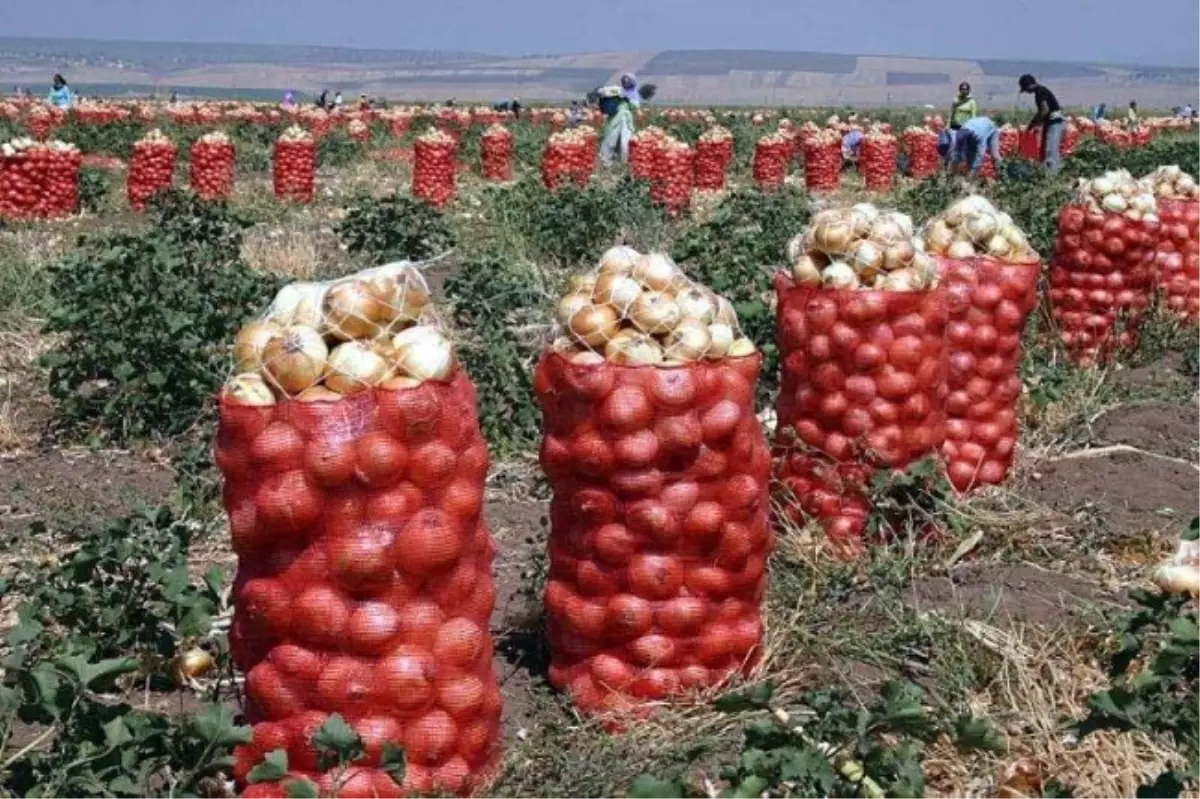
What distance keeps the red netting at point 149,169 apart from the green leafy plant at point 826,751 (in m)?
14.7

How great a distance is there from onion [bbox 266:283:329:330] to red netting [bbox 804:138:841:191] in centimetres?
2011

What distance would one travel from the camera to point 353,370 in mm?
3396

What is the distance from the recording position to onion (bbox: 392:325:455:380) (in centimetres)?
343

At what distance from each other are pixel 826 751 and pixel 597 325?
55.5 inches

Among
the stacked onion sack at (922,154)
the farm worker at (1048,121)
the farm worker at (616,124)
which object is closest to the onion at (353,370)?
the farm worker at (1048,121)

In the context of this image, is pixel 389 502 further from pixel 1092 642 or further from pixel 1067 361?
pixel 1067 361

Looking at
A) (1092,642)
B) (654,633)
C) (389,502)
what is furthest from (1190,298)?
(389,502)

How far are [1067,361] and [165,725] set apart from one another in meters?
6.18

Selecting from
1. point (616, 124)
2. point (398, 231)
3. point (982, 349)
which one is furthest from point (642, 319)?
point (616, 124)

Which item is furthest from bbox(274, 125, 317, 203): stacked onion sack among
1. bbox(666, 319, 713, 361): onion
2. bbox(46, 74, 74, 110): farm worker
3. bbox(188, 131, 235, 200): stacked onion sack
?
bbox(666, 319, 713, 361): onion

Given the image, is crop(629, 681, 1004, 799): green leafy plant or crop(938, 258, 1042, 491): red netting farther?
crop(938, 258, 1042, 491): red netting

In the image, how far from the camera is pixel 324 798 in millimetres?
3340

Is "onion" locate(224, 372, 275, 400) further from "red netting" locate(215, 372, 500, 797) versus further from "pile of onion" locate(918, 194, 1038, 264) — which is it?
"pile of onion" locate(918, 194, 1038, 264)

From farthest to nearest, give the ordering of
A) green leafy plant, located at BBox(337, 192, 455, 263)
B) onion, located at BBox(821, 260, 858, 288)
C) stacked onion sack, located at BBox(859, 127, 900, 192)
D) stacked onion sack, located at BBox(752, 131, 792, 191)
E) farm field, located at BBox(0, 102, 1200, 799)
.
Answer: stacked onion sack, located at BBox(859, 127, 900, 192)
stacked onion sack, located at BBox(752, 131, 792, 191)
green leafy plant, located at BBox(337, 192, 455, 263)
onion, located at BBox(821, 260, 858, 288)
farm field, located at BBox(0, 102, 1200, 799)
